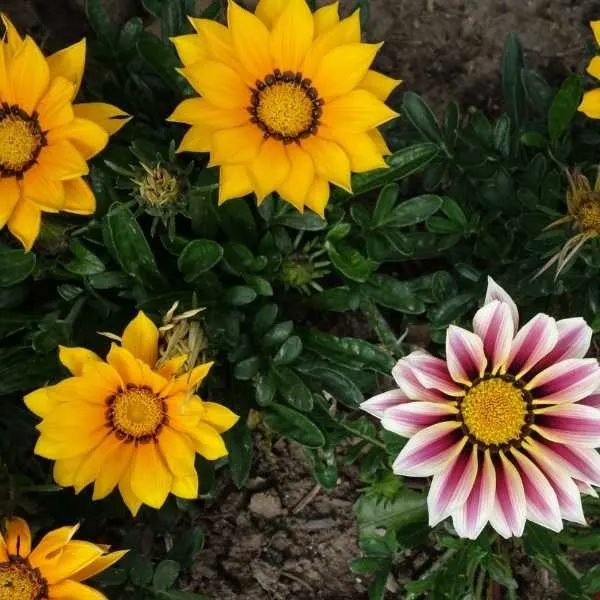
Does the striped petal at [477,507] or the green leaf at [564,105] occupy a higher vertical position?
the green leaf at [564,105]

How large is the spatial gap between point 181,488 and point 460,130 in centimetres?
90

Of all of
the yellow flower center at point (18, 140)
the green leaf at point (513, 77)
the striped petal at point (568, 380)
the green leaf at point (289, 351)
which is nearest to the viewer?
the striped petal at point (568, 380)

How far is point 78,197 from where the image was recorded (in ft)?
4.61

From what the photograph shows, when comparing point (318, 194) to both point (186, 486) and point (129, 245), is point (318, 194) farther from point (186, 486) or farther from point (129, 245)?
point (186, 486)

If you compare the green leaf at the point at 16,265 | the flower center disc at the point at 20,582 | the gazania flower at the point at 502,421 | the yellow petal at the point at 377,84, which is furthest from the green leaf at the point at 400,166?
the flower center disc at the point at 20,582

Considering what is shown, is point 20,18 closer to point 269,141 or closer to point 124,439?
point 269,141

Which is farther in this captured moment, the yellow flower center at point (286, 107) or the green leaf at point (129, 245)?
the green leaf at point (129, 245)

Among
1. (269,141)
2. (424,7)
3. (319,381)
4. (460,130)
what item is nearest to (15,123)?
(269,141)

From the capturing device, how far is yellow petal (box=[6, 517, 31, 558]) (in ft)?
4.68

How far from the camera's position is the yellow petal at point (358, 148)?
1.42 metres

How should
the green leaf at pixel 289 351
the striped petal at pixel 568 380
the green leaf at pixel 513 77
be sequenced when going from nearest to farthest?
the striped petal at pixel 568 380 < the green leaf at pixel 289 351 < the green leaf at pixel 513 77

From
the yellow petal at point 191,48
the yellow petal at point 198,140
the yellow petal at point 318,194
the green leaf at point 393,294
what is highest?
the yellow petal at point 191,48

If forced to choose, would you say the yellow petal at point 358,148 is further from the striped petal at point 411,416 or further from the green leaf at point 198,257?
the striped petal at point 411,416

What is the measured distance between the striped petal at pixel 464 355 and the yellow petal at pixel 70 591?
65cm
